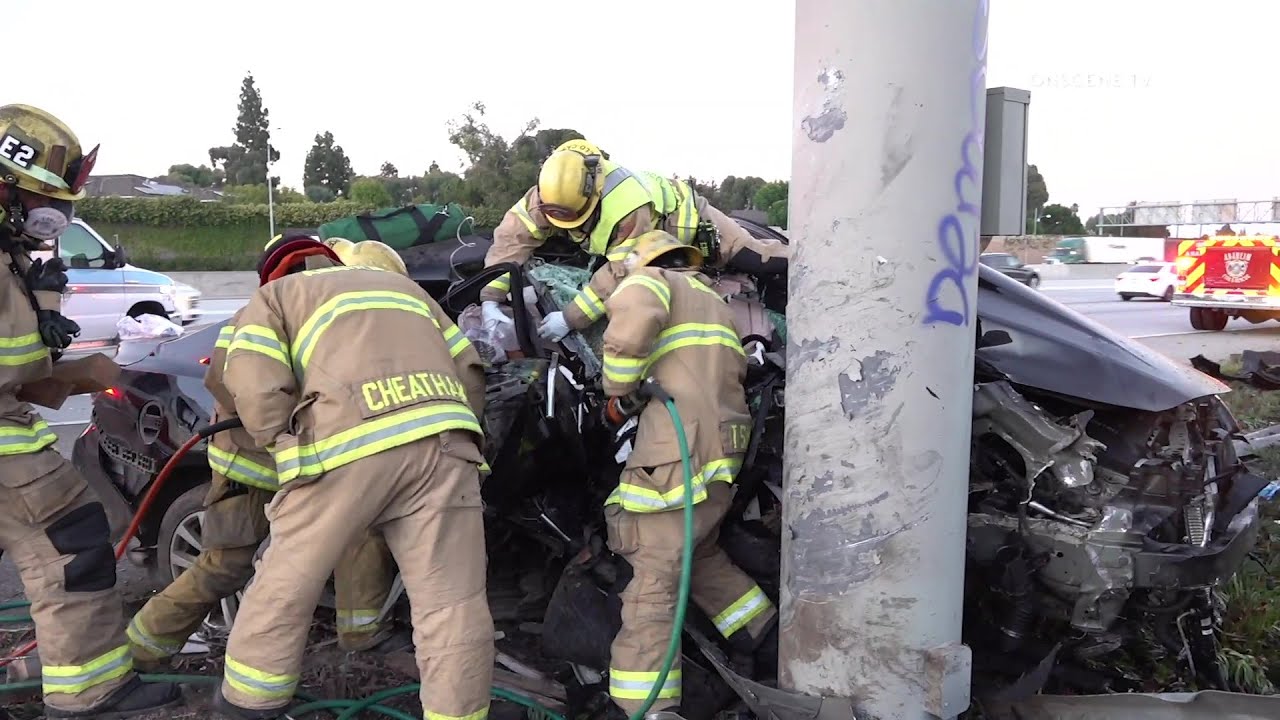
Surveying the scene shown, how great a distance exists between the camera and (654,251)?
344 centimetres

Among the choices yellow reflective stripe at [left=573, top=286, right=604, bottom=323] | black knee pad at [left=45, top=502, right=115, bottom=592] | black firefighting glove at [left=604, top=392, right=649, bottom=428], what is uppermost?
yellow reflective stripe at [left=573, top=286, right=604, bottom=323]

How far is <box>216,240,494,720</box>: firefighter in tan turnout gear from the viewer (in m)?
2.63

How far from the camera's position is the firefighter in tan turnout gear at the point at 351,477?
2631 millimetres

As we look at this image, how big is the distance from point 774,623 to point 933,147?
5.35ft

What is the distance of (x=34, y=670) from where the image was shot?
10.5 feet

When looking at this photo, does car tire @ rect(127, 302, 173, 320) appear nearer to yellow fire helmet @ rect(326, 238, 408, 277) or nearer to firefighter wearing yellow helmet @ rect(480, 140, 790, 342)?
firefighter wearing yellow helmet @ rect(480, 140, 790, 342)

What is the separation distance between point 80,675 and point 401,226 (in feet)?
7.58

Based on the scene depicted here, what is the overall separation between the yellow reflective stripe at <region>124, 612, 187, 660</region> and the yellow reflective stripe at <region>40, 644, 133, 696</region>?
0.40m

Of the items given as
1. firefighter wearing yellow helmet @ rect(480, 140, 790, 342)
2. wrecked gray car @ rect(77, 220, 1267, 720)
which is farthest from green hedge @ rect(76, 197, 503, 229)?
wrecked gray car @ rect(77, 220, 1267, 720)

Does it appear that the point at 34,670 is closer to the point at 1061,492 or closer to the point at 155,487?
the point at 155,487

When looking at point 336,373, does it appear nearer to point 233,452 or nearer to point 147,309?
point 233,452

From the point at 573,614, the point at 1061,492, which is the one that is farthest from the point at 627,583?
the point at 1061,492

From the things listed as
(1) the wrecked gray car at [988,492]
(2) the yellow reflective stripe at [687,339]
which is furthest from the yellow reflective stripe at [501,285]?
(2) the yellow reflective stripe at [687,339]

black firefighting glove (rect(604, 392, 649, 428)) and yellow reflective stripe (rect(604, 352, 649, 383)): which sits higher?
yellow reflective stripe (rect(604, 352, 649, 383))
